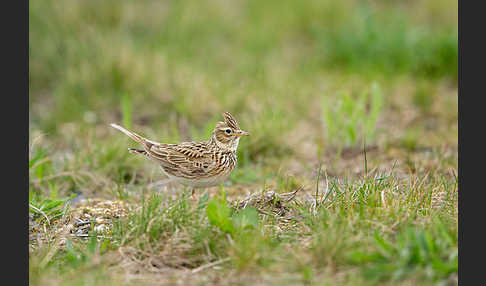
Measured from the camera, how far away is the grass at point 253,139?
4.27 meters

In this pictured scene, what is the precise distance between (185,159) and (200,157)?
132 millimetres

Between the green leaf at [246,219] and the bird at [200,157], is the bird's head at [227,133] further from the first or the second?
the green leaf at [246,219]

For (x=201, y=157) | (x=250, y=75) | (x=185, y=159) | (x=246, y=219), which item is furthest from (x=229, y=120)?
(x=250, y=75)

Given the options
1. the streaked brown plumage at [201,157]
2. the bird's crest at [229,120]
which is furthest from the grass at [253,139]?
the bird's crest at [229,120]

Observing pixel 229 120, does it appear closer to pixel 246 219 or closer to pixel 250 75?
pixel 246 219

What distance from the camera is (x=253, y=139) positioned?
714 centimetres

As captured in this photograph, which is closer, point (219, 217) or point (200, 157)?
point (219, 217)

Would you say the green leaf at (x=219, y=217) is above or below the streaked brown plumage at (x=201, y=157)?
below

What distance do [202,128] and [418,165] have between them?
2781 millimetres

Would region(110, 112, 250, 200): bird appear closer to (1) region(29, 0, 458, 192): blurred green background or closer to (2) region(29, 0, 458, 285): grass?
(2) region(29, 0, 458, 285): grass

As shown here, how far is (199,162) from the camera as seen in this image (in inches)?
220

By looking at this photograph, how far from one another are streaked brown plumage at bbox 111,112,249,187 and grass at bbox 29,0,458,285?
0.99 feet

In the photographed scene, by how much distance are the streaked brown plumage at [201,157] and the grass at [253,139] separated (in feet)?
0.99

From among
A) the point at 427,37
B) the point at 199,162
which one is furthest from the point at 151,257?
the point at 427,37
